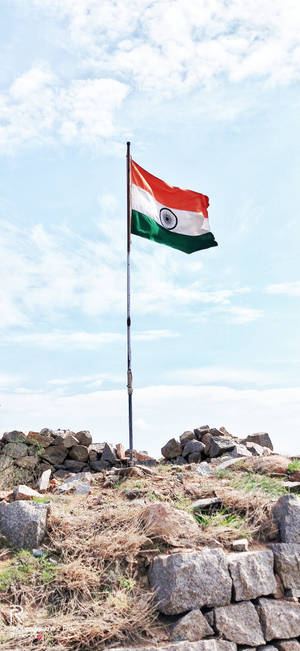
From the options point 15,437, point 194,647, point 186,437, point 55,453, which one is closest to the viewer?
point 194,647

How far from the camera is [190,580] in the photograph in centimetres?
543

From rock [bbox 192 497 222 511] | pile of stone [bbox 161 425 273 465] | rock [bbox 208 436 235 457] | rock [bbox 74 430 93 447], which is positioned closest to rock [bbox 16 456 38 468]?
rock [bbox 74 430 93 447]

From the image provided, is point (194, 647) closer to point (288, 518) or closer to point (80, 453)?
point (288, 518)

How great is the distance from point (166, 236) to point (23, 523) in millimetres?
6358

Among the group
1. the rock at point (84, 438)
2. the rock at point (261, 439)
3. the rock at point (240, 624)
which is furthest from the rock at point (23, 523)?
the rock at point (261, 439)

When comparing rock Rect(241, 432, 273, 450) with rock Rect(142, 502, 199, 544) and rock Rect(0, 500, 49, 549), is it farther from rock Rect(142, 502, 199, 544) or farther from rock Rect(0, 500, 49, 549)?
rock Rect(0, 500, 49, 549)

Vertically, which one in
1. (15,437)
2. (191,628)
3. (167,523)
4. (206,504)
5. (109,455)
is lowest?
(191,628)

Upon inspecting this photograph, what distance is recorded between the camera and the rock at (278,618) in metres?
5.64

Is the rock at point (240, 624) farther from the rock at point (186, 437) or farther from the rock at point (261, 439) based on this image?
the rock at point (261, 439)

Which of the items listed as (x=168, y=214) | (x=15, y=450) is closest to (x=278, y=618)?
(x=168, y=214)

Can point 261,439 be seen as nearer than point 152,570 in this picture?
No

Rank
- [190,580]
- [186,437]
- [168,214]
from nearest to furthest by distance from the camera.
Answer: [190,580] < [168,214] < [186,437]

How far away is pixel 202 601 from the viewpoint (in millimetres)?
5422

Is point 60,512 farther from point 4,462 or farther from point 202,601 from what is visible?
point 4,462
